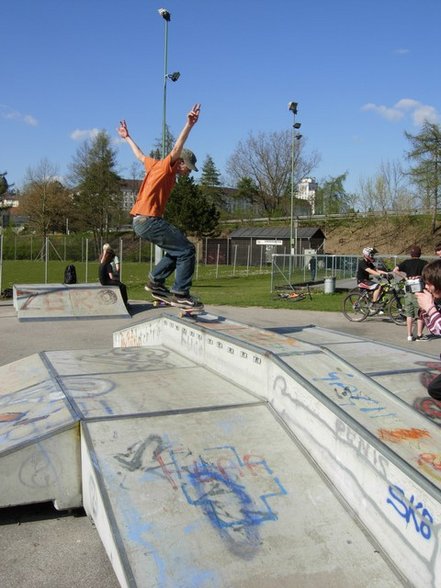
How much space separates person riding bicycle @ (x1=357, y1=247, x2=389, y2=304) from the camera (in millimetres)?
13625

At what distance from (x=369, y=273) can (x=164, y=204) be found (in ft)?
29.6

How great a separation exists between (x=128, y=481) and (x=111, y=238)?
6684cm

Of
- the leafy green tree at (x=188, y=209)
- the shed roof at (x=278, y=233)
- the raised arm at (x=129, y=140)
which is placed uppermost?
the leafy green tree at (x=188, y=209)

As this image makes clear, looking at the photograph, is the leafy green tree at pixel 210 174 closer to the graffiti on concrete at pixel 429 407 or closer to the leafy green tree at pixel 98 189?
the leafy green tree at pixel 98 189

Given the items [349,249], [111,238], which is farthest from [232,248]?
[111,238]

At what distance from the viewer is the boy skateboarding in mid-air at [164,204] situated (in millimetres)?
5801

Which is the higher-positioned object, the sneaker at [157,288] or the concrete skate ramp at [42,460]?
the sneaker at [157,288]

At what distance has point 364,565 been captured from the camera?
112 inches

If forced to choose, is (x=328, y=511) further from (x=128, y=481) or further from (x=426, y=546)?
(x=128, y=481)

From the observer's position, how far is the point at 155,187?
19.1 ft

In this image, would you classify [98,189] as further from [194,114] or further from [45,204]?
[194,114]

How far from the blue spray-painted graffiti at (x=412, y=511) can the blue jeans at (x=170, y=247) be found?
368 centimetres

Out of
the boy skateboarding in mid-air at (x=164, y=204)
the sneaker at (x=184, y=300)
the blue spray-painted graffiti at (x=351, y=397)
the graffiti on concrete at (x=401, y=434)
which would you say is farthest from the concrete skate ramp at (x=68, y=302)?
the graffiti on concrete at (x=401, y=434)

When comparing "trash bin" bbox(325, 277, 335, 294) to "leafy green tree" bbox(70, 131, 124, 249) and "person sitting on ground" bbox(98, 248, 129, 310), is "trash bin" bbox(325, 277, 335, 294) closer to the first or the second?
"person sitting on ground" bbox(98, 248, 129, 310)
